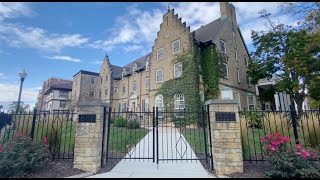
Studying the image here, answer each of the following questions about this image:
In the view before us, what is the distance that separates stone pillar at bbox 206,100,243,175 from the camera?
5.63 meters

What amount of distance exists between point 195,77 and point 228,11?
11.4m

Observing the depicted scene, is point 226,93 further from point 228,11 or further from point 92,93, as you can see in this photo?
point 92,93

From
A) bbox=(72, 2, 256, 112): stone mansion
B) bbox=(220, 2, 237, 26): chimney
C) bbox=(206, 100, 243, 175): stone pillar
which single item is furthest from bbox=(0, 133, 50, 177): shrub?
bbox=(220, 2, 237, 26): chimney

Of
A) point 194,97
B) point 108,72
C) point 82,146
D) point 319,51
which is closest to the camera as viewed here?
point 82,146

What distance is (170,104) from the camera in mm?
20547

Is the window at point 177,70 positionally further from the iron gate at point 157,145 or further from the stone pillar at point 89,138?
the stone pillar at point 89,138

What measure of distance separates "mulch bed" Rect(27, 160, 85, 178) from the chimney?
23.9 meters

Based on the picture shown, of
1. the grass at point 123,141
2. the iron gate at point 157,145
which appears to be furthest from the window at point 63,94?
the grass at point 123,141

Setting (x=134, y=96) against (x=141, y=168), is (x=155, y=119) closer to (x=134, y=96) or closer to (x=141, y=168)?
(x=141, y=168)

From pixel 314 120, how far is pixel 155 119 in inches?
231

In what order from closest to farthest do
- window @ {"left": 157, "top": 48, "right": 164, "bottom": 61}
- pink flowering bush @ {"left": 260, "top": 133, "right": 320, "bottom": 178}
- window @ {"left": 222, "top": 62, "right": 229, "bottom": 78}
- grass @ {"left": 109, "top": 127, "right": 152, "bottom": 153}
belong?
pink flowering bush @ {"left": 260, "top": 133, "right": 320, "bottom": 178} < grass @ {"left": 109, "top": 127, "right": 152, "bottom": 153} < window @ {"left": 222, "top": 62, "right": 229, "bottom": 78} < window @ {"left": 157, "top": 48, "right": 164, "bottom": 61}

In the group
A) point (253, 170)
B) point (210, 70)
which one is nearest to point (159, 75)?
point (210, 70)

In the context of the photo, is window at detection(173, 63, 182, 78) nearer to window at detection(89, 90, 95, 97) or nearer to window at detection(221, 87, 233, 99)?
window at detection(221, 87, 233, 99)

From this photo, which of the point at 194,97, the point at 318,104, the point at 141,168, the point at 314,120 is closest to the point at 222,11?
the point at 194,97
